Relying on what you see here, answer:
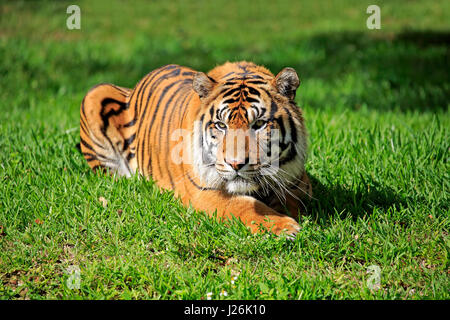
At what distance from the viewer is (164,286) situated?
10.0 ft

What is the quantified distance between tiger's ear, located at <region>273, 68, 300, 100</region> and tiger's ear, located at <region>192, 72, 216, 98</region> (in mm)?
458

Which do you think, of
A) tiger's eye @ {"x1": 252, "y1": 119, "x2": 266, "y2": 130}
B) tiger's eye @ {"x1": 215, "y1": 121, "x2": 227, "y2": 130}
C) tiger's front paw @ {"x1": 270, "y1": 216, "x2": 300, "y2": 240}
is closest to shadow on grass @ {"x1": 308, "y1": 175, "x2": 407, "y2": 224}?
tiger's front paw @ {"x1": 270, "y1": 216, "x2": 300, "y2": 240}

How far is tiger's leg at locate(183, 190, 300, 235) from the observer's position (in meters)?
3.41

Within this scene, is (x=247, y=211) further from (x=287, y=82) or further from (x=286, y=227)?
(x=287, y=82)

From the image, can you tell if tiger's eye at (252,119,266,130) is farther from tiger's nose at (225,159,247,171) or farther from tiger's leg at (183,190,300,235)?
tiger's leg at (183,190,300,235)

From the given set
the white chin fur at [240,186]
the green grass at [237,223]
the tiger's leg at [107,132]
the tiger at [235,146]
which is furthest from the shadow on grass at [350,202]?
the tiger's leg at [107,132]

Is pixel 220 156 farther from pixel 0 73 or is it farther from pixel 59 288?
pixel 0 73

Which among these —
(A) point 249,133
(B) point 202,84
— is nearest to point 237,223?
(A) point 249,133

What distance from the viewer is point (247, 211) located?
11.6 feet

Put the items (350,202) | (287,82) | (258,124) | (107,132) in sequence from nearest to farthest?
1. (258,124)
2. (287,82)
3. (350,202)
4. (107,132)

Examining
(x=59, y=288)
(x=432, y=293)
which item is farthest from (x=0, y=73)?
(x=432, y=293)

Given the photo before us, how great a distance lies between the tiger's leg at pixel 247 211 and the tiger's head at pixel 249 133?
78mm

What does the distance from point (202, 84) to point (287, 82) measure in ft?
1.98

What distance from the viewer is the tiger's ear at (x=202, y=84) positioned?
349 centimetres
